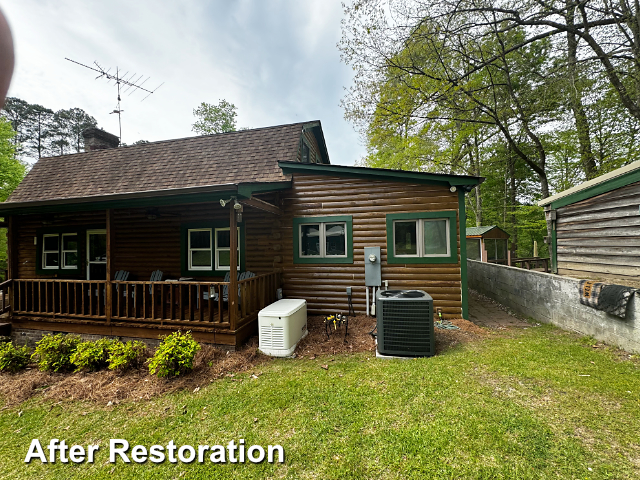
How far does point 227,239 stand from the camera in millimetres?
7906

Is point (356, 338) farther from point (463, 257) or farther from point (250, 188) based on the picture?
point (250, 188)

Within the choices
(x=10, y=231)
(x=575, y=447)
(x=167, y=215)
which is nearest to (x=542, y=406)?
(x=575, y=447)

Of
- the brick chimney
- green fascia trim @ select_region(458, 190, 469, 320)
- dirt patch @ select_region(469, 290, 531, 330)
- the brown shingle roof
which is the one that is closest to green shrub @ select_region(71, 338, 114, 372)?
the brown shingle roof

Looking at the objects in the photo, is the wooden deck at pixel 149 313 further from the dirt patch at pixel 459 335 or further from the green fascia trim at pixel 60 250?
the dirt patch at pixel 459 335

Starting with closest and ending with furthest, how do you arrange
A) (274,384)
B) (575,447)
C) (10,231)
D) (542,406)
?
(575,447) → (542,406) → (274,384) → (10,231)

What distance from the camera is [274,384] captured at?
414cm

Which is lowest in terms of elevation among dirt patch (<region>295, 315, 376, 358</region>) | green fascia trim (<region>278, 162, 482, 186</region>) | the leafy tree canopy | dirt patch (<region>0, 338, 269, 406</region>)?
dirt patch (<region>0, 338, 269, 406</region>)

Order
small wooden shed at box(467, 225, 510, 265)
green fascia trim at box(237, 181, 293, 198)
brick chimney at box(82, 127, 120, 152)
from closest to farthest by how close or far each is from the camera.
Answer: green fascia trim at box(237, 181, 293, 198), brick chimney at box(82, 127, 120, 152), small wooden shed at box(467, 225, 510, 265)

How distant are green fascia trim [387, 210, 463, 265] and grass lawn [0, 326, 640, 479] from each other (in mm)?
2403

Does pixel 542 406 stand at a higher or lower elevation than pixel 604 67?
lower

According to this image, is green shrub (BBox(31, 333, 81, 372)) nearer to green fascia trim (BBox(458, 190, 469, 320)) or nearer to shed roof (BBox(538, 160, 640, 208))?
green fascia trim (BBox(458, 190, 469, 320))

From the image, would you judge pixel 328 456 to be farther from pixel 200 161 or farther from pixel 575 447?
pixel 200 161

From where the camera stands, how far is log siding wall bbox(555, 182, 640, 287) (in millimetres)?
5086

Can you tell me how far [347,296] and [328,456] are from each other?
432cm
